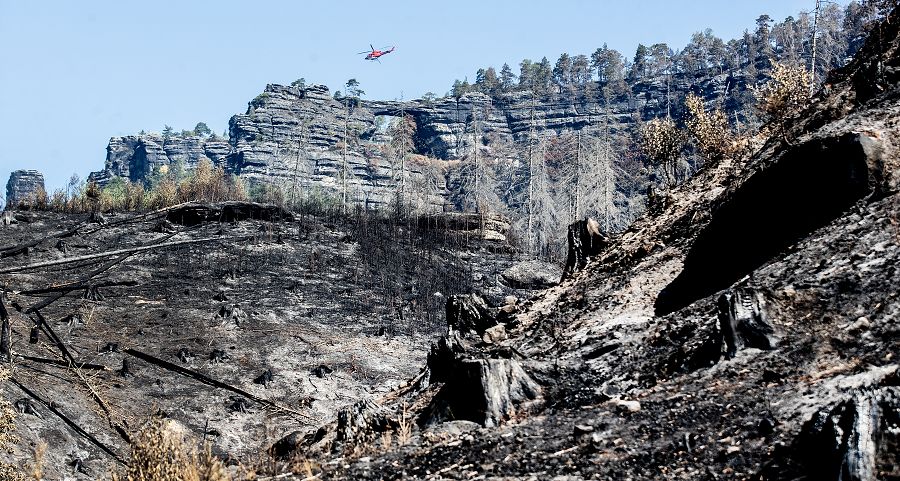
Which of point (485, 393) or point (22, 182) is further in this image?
point (22, 182)

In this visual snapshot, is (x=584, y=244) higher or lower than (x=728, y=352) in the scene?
higher

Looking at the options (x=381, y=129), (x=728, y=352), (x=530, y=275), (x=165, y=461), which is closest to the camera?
(x=165, y=461)

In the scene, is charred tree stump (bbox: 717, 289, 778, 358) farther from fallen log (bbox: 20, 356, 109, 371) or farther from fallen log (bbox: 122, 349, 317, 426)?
fallen log (bbox: 20, 356, 109, 371)

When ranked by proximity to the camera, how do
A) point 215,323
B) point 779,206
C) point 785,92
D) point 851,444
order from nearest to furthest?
point 851,444
point 779,206
point 785,92
point 215,323

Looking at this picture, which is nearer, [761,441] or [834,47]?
[761,441]

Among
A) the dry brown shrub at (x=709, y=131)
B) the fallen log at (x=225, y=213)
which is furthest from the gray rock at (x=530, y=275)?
the dry brown shrub at (x=709, y=131)

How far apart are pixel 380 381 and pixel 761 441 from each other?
1603 centimetres

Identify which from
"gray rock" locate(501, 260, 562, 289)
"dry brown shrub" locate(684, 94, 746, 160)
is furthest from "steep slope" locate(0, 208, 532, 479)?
"dry brown shrub" locate(684, 94, 746, 160)

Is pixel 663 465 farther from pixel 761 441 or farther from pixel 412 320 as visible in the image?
pixel 412 320

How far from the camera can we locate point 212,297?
83.5 ft

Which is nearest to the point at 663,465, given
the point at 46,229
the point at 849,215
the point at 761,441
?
the point at 761,441

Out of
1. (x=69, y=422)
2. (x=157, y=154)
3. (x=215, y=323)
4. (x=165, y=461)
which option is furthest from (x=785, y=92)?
(x=157, y=154)

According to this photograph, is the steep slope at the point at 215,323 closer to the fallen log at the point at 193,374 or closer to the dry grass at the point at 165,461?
the fallen log at the point at 193,374

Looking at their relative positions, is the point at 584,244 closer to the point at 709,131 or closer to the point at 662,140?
the point at 709,131
